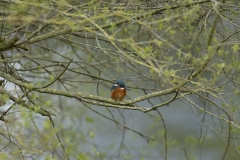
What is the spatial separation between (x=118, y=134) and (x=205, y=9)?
641 cm

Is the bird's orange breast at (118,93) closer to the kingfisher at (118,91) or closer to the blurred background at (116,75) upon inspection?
the kingfisher at (118,91)

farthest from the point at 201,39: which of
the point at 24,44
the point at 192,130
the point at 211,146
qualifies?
the point at 192,130

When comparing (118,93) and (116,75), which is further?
(116,75)

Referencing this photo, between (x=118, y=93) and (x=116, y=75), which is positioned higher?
(x=118, y=93)

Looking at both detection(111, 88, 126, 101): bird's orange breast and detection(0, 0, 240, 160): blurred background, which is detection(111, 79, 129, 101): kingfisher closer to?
detection(111, 88, 126, 101): bird's orange breast

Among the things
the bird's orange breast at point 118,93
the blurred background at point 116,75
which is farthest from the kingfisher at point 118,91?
the blurred background at point 116,75

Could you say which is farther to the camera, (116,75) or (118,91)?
(116,75)

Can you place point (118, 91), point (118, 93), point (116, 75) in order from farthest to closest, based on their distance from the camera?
1. point (116, 75)
2. point (118, 91)
3. point (118, 93)

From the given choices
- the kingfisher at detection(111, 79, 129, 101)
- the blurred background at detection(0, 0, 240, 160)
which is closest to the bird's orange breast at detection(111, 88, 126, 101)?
the kingfisher at detection(111, 79, 129, 101)

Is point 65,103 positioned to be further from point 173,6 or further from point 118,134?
point 173,6

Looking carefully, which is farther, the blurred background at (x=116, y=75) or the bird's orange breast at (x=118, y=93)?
the bird's orange breast at (x=118, y=93)

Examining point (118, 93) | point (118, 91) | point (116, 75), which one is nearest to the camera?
point (118, 93)

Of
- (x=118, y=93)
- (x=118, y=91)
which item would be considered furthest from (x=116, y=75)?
(x=118, y=93)

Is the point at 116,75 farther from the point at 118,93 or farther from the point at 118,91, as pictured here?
the point at 118,93
